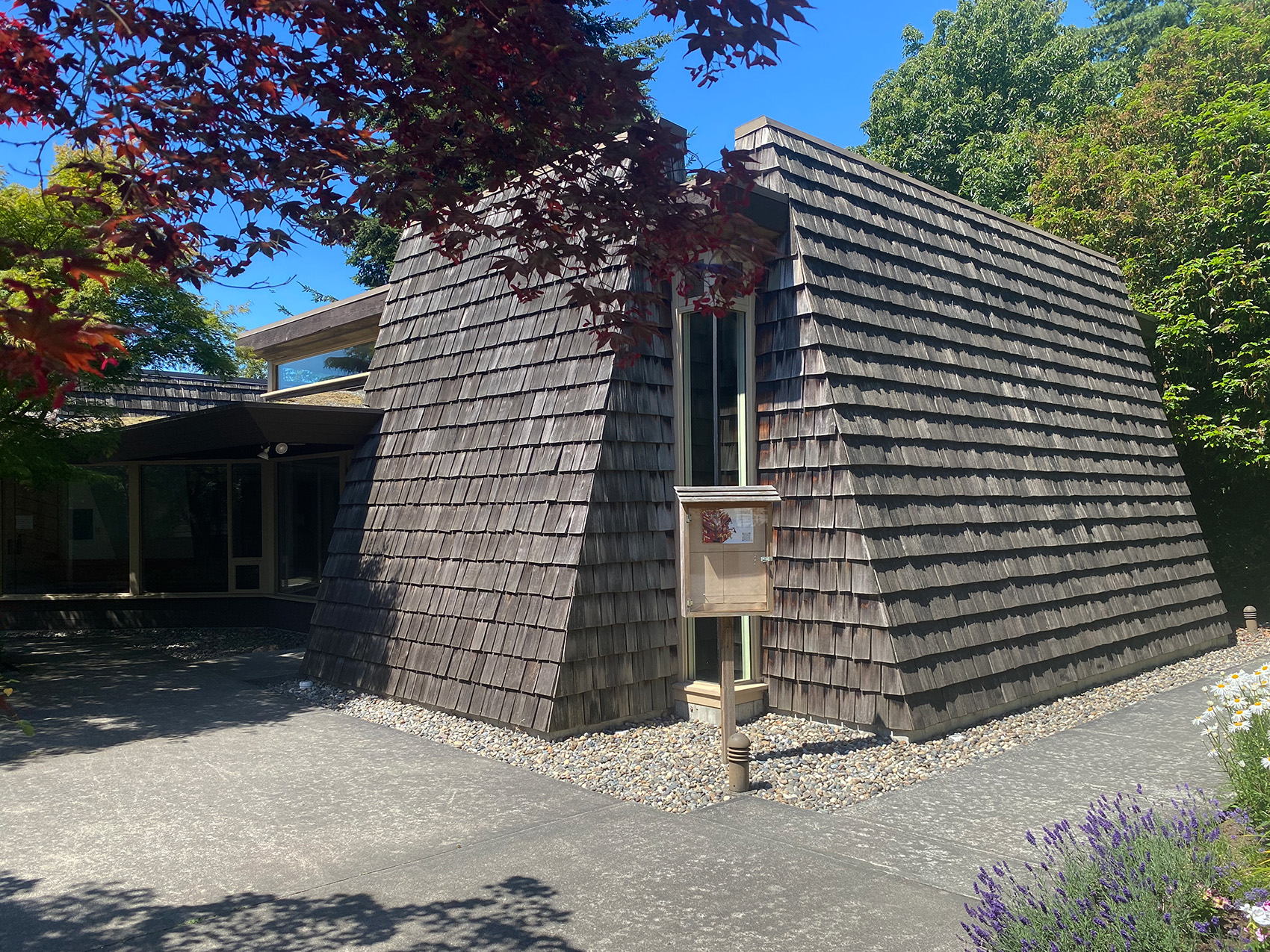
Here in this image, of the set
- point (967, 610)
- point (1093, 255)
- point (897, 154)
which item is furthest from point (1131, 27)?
point (967, 610)

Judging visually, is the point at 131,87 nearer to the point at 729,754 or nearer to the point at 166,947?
the point at 166,947

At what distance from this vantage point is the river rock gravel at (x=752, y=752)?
5.39m

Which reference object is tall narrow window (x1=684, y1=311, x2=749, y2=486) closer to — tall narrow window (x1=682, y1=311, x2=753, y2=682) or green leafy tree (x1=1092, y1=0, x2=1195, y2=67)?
tall narrow window (x1=682, y1=311, x2=753, y2=682)

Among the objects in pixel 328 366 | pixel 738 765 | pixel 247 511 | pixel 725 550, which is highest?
pixel 328 366

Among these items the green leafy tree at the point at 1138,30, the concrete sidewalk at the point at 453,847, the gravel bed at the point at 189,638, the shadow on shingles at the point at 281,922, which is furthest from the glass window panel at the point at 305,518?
the green leafy tree at the point at 1138,30

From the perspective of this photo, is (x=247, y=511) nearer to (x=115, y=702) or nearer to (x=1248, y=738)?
(x=115, y=702)

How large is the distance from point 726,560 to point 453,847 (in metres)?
2.35

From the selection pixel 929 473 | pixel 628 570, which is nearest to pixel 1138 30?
pixel 929 473

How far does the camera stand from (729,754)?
5.36 m

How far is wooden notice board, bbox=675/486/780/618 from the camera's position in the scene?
5.74m

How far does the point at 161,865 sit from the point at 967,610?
5.55m

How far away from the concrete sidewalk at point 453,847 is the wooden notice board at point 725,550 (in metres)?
1.21

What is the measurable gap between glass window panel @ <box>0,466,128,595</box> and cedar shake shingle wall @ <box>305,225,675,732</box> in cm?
623

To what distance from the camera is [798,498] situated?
6.86 meters
